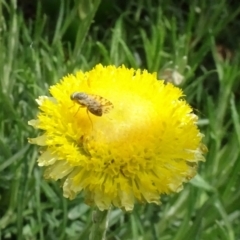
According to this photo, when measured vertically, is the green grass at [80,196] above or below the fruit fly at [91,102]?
below

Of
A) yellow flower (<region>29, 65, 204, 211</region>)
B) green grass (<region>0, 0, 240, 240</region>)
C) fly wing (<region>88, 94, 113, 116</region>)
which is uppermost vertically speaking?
fly wing (<region>88, 94, 113, 116</region>)

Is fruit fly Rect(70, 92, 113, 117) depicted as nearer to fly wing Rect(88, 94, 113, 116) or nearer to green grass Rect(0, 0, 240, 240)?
fly wing Rect(88, 94, 113, 116)

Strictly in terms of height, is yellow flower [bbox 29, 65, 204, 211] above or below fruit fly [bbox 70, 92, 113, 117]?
below

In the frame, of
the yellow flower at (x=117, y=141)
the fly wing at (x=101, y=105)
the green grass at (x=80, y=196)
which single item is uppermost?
the fly wing at (x=101, y=105)

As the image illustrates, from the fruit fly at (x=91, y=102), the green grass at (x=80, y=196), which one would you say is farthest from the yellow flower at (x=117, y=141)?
the green grass at (x=80, y=196)

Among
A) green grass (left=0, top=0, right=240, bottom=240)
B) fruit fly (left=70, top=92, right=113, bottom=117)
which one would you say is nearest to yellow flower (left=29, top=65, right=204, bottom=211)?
fruit fly (left=70, top=92, right=113, bottom=117)

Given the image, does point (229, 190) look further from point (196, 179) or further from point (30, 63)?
point (30, 63)

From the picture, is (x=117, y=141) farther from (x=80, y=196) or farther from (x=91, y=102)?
(x=80, y=196)

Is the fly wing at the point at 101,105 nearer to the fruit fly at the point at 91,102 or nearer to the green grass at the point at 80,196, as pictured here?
the fruit fly at the point at 91,102
